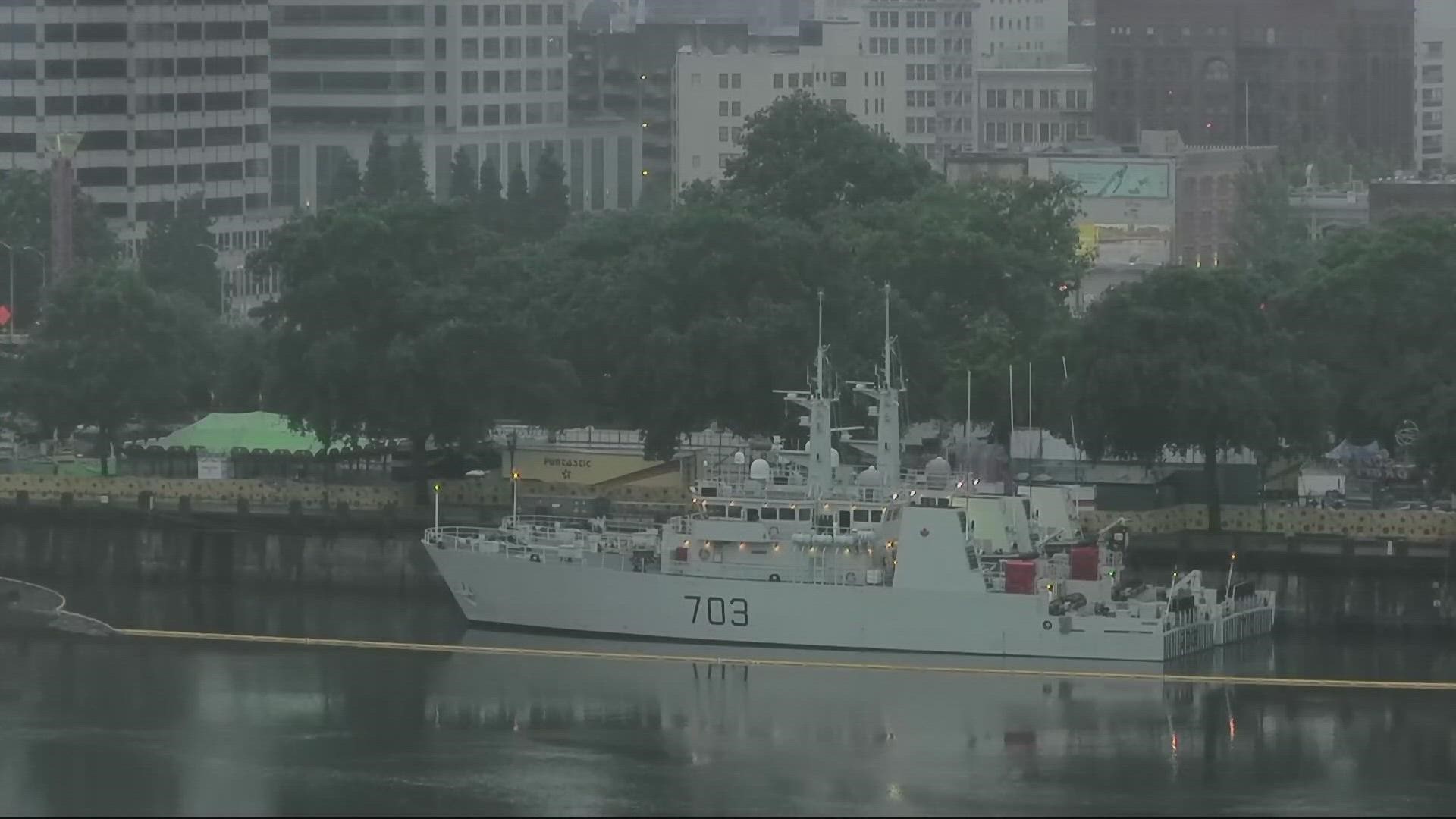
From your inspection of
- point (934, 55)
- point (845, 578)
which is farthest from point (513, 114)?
point (845, 578)

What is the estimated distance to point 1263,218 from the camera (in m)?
144

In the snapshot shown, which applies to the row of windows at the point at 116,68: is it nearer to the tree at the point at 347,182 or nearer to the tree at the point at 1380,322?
the tree at the point at 347,182

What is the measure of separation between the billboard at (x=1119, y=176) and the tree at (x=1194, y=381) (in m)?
57.3

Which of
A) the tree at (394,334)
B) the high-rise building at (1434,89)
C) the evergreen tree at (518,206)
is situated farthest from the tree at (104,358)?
the high-rise building at (1434,89)

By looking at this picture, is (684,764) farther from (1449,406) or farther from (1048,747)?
(1449,406)

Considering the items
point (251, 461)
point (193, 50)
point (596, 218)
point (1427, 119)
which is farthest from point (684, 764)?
point (1427, 119)

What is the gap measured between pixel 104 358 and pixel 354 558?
10892 mm

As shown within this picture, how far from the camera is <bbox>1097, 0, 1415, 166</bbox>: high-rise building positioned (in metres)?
186

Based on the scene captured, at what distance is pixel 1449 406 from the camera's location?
77625 millimetres

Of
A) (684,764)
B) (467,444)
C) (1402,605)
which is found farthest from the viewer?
(467,444)

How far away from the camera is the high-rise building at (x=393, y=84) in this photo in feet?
548

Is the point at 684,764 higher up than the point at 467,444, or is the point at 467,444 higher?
the point at 467,444

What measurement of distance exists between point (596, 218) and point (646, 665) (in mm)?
34074

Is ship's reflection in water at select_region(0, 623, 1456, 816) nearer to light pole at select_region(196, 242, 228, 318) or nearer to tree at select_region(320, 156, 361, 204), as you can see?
light pole at select_region(196, 242, 228, 318)
